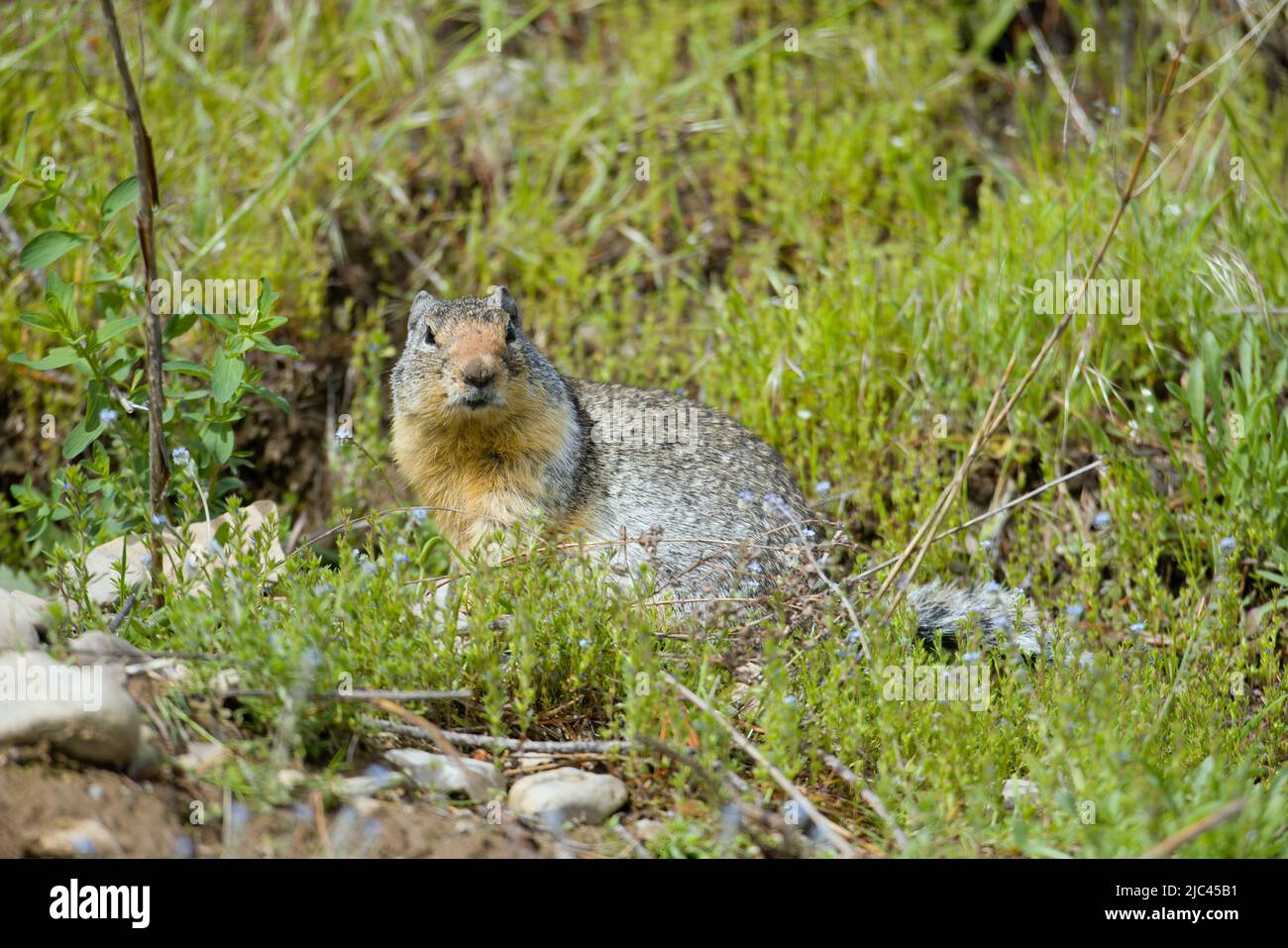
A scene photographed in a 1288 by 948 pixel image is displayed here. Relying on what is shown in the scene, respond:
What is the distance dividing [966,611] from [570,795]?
183 centimetres

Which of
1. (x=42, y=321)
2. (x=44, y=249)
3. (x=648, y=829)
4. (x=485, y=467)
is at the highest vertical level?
(x=44, y=249)

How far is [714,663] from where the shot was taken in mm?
4129

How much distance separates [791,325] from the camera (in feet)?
20.2

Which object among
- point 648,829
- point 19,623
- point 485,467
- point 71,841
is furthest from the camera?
point 485,467

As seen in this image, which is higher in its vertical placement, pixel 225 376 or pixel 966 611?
pixel 225 376

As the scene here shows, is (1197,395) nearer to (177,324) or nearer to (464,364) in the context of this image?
(464,364)

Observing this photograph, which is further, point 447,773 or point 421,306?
point 421,306

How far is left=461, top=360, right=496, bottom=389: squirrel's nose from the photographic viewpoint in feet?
15.4

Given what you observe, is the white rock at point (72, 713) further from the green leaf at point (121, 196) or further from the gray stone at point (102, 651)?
the green leaf at point (121, 196)

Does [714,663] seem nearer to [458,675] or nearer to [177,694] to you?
[458,675]

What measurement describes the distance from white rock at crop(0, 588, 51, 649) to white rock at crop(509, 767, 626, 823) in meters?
1.51

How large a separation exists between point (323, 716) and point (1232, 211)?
485 centimetres

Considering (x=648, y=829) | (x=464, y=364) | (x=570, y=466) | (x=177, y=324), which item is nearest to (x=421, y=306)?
(x=464, y=364)
